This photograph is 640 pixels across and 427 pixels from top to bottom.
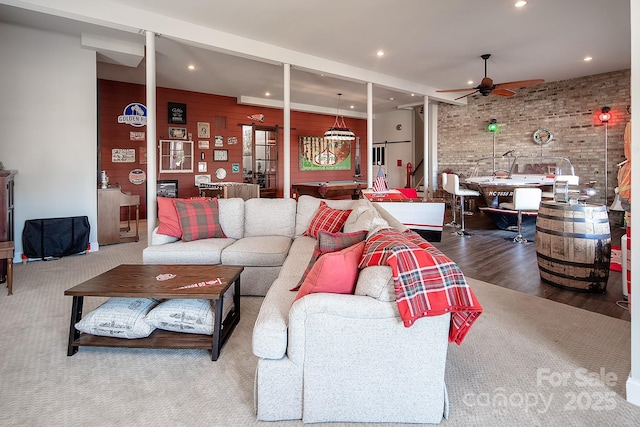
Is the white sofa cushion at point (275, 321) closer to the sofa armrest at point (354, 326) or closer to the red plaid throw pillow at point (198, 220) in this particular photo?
the sofa armrest at point (354, 326)

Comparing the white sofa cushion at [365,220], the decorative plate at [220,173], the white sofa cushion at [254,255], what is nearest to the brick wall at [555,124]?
the decorative plate at [220,173]

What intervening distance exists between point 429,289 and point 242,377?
47.8 inches

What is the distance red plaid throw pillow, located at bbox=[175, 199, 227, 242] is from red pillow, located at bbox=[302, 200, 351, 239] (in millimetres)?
964

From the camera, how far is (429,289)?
1567 millimetres

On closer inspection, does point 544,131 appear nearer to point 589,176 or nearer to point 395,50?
point 589,176

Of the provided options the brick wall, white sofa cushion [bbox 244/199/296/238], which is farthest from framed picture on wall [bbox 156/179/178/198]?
the brick wall

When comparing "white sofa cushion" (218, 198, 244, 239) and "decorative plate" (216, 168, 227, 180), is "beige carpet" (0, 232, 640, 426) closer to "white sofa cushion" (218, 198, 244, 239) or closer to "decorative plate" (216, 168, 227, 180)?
"white sofa cushion" (218, 198, 244, 239)

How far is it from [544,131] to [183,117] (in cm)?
846

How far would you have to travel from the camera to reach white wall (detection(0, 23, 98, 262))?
190 inches

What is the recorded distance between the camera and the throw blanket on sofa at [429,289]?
1.54m

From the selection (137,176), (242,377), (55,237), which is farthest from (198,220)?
(137,176)

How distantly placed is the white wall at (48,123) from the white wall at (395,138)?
29.2 ft

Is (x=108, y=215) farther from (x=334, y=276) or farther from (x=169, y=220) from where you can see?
(x=334, y=276)

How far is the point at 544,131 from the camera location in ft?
28.3
